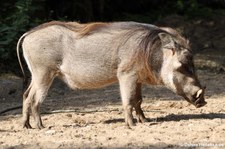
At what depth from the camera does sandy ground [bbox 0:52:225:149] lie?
16.4ft

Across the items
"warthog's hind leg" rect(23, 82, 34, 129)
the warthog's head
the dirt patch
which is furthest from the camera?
"warthog's hind leg" rect(23, 82, 34, 129)

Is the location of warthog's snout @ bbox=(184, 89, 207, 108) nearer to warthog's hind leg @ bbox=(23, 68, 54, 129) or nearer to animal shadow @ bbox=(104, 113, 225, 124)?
animal shadow @ bbox=(104, 113, 225, 124)

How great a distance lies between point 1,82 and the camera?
905 centimetres

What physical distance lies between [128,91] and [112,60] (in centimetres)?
37

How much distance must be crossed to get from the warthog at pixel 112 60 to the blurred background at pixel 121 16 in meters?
3.57

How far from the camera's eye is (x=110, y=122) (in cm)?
620

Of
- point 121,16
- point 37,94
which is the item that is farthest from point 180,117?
point 121,16

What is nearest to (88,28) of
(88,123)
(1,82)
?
(88,123)

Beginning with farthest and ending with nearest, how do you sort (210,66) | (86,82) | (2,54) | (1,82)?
(210,66) → (2,54) → (1,82) → (86,82)

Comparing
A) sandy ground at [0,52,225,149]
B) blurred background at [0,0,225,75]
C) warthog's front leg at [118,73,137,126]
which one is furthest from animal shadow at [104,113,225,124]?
blurred background at [0,0,225,75]

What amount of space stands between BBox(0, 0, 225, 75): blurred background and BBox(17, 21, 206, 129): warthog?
3.57 meters

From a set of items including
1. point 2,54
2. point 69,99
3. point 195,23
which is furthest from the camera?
point 195,23

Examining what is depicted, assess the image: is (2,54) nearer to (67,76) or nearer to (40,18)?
(40,18)

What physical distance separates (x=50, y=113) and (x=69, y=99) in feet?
3.93
